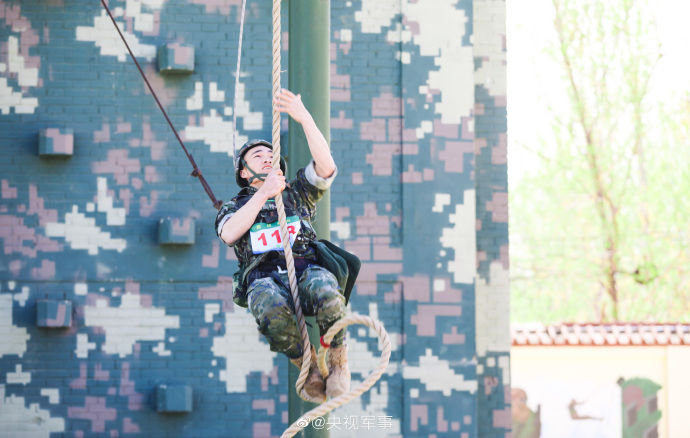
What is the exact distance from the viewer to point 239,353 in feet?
36.0

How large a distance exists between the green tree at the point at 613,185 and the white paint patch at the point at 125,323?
1591 cm

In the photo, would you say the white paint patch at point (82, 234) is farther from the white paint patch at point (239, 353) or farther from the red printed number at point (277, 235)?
the red printed number at point (277, 235)

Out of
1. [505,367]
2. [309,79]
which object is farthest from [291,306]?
[505,367]

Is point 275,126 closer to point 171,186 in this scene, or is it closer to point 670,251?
point 171,186

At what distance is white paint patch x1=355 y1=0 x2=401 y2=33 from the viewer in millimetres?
11469

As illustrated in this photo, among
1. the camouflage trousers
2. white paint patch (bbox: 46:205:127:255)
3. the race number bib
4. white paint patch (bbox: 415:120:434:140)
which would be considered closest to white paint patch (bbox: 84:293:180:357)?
white paint patch (bbox: 46:205:127:255)

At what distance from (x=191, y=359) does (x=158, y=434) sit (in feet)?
2.72

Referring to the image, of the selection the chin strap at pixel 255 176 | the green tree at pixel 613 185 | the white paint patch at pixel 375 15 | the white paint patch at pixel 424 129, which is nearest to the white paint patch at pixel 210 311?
the white paint patch at pixel 424 129

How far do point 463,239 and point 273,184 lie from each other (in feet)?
21.1

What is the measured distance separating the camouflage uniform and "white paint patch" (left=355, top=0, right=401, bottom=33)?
242 inches

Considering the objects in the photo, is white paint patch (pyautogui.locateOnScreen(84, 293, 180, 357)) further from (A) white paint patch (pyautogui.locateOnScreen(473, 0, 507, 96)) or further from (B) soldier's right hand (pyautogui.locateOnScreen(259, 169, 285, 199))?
(B) soldier's right hand (pyautogui.locateOnScreen(259, 169, 285, 199))

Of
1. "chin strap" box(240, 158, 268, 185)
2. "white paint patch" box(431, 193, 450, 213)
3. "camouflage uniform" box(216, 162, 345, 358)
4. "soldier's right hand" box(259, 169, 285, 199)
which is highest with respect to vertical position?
"white paint patch" box(431, 193, 450, 213)

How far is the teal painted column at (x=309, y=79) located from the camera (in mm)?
5750

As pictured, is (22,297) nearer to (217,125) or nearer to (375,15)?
(217,125)
